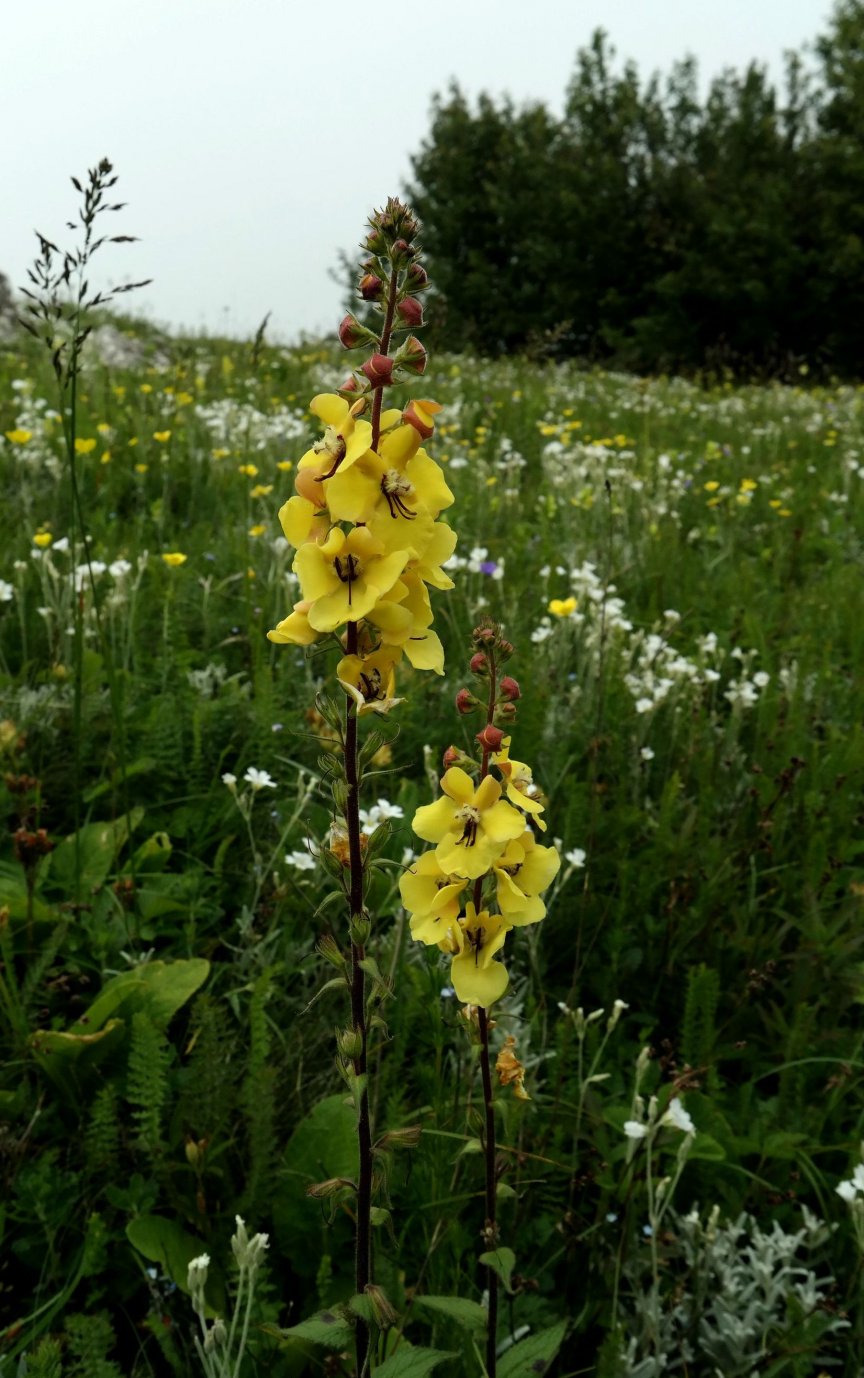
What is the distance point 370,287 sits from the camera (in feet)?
3.70

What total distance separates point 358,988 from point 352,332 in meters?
0.72

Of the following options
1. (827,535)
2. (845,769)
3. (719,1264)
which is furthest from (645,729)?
(827,535)

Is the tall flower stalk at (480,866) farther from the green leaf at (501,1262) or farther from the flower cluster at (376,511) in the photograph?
the green leaf at (501,1262)

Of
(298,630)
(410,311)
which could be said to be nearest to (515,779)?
(298,630)

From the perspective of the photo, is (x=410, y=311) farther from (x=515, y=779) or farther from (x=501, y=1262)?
(x=501, y=1262)

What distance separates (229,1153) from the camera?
6.08 ft

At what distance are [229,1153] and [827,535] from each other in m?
4.50

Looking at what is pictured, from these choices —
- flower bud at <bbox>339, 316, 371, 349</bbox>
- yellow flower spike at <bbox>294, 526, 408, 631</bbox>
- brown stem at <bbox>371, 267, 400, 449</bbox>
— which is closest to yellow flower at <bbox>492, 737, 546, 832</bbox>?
yellow flower spike at <bbox>294, 526, 408, 631</bbox>

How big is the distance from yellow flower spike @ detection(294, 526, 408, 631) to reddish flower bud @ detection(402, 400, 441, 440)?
13 cm

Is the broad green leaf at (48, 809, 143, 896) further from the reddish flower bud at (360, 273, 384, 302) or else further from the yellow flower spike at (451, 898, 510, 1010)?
the reddish flower bud at (360, 273, 384, 302)

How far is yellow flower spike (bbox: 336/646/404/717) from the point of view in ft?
3.66

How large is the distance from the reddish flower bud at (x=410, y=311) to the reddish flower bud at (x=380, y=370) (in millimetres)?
73

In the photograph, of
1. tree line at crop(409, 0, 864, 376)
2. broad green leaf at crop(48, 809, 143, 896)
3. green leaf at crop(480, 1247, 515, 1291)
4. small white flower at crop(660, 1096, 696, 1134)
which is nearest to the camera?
green leaf at crop(480, 1247, 515, 1291)

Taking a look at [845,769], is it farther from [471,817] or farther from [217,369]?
[217,369]
